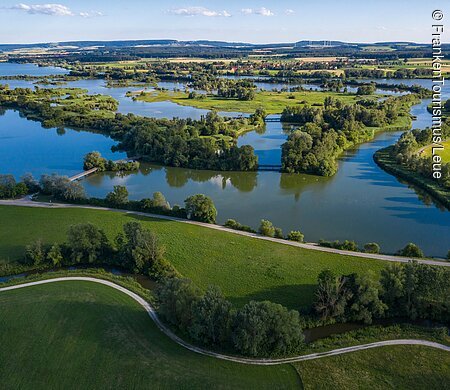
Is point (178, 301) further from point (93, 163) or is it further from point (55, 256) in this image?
point (93, 163)

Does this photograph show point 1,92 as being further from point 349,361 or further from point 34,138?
point 349,361

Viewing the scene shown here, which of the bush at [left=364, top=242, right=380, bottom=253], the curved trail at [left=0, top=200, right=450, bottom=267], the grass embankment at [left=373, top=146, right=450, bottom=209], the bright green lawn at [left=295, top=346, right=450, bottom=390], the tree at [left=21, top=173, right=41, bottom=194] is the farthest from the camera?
the tree at [left=21, top=173, right=41, bottom=194]

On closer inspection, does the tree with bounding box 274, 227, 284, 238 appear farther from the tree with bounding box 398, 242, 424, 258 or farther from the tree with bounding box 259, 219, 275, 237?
the tree with bounding box 398, 242, 424, 258

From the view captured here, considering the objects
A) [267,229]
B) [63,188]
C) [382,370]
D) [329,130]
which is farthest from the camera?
[329,130]

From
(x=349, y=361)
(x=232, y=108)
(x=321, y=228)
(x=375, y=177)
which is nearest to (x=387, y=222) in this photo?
(x=321, y=228)

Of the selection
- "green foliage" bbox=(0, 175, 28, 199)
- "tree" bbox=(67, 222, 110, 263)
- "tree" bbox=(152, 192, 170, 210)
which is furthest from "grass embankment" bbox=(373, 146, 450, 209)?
"green foliage" bbox=(0, 175, 28, 199)

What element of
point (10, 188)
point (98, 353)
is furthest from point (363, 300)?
point (10, 188)
